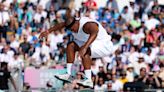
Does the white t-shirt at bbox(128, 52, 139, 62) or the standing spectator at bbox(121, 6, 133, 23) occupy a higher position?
the standing spectator at bbox(121, 6, 133, 23)

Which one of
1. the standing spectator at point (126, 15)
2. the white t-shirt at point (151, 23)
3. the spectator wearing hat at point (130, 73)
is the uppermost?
the standing spectator at point (126, 15)

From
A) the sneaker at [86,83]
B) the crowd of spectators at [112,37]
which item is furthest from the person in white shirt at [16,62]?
the sneaker at [86,83]

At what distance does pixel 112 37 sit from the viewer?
20.4m

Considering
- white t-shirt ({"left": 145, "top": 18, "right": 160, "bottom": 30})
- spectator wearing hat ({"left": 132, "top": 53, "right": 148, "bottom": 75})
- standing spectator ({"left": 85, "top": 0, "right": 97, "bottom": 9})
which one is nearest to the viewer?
spectator wearing hat ({"left": 132, "top": 53, "right": 148, "bottom": 75})

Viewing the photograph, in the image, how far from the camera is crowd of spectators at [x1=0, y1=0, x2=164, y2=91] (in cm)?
1820

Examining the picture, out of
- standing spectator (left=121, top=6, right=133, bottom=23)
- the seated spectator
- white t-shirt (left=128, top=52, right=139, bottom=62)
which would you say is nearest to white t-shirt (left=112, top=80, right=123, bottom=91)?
the seated spectator

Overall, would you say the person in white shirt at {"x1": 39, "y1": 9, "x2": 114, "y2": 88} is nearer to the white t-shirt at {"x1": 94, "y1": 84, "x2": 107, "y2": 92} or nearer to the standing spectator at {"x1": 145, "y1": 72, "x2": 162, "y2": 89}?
the white t-shirt at {"x1": 94, "y1": 84, "x2": 107, "y2": 92}

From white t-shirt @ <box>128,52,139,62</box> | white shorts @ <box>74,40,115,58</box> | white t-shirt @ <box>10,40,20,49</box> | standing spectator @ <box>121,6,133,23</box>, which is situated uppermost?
standing spectator @ <box>121,6,133,23</box>

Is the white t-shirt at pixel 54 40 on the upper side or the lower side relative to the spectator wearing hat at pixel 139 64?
upper

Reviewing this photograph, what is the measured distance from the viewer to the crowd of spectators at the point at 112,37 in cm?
1820

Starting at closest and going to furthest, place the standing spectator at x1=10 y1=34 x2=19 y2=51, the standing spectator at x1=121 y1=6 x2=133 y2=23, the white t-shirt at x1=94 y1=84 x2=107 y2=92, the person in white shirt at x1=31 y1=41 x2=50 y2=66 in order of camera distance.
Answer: the white t-shirt at x1=94 y1=84 x2=107 y2=92
the person in white shirt at x1=31 y1=41 x2=50 y2=66
the standing spectator at x1=10 y1=34 x2=19 y2=51
the standing spectator at x1=121 y1=6 x2=133 y2=23

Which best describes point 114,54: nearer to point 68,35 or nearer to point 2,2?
point 68,35

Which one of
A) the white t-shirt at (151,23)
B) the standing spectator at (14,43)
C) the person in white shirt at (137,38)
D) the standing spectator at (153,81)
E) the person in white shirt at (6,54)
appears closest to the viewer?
the standing spectator at (153,81)

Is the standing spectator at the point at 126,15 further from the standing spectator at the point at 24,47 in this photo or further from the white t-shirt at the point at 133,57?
the standing spectator at the point at 24,47
